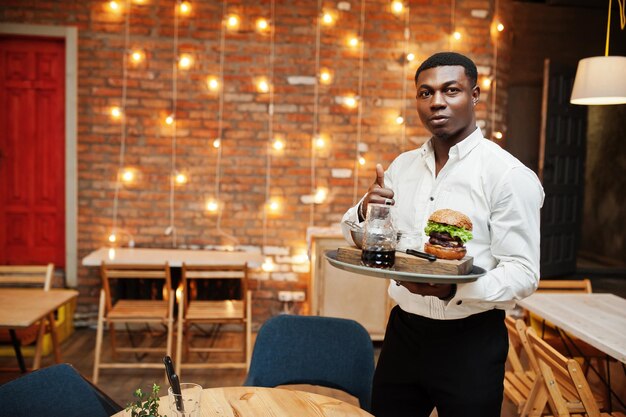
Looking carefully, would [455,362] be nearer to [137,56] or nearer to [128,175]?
[128,175]

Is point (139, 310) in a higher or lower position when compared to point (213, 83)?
lower

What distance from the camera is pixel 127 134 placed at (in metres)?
4.96

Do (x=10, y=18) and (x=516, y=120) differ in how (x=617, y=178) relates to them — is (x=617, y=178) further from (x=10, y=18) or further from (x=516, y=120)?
(x=10, y=18)

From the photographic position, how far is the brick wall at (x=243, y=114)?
4.92 meters

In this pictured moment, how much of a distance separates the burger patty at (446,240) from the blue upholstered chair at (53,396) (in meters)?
1.25

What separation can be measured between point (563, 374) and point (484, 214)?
1.07 meters

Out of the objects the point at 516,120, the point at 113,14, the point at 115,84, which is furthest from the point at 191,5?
the point at 516,120

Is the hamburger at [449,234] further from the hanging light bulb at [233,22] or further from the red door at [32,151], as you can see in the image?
the red door at [32,151]

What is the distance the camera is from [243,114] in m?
5.01

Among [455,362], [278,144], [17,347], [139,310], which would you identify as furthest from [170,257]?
[455,362]

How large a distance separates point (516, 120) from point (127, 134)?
14.1 feet

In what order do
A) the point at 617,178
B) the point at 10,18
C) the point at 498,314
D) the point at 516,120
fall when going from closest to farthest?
the point at 498,314 → the point at 10,18 → the point at 516,120 → the point at 617,178

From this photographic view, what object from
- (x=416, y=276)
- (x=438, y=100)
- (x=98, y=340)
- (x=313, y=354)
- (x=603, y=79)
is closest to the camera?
(x=416, y=276)

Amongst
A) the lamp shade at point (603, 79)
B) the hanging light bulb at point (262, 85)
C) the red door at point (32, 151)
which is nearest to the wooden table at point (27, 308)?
the red door at point (32, 151)
